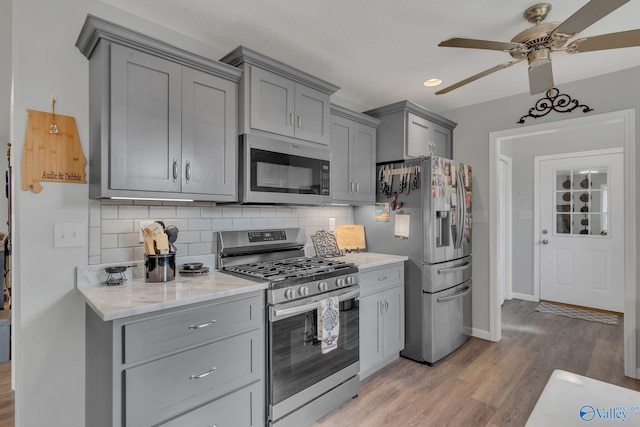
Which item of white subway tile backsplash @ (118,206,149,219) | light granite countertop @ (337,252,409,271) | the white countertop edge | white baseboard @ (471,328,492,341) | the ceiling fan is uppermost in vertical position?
the ceiling fan

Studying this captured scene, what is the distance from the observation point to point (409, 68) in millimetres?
2754

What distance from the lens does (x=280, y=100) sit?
231 centimetres

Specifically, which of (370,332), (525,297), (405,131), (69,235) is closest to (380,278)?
(370,332)

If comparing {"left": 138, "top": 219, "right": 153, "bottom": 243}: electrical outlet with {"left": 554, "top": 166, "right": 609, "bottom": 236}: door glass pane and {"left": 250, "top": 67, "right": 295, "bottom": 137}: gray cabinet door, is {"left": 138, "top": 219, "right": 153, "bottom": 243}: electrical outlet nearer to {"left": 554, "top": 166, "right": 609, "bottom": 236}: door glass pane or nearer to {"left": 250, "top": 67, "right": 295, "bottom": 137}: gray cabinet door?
{"left": 250, "top": 67, "right": 295, "bottom": 137}: gray cabinet door

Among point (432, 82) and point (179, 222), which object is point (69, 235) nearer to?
point (179, 222)

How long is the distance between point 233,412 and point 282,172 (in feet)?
4.88

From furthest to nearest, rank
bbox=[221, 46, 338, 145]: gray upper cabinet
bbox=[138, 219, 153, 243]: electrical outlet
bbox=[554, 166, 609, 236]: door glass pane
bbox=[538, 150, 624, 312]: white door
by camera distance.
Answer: bbox=[554, 166, 609, 236]: door glass pane → bbox=[538, 150, 624, 312]: white door → bbox=[221, 46, 338, 145]: gray upper cabinet → bbox=[138, 219, 153, 243]: electrical outlet

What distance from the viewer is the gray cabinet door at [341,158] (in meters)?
2.88

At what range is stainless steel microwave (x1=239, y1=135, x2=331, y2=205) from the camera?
2156 mm

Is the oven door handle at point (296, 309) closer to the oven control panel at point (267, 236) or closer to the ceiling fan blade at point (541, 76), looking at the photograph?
the oven control panel at point (267, 236)

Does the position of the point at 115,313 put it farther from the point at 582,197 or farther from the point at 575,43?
the point at 582,197

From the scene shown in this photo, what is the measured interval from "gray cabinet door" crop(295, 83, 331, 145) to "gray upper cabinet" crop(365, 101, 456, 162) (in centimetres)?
84

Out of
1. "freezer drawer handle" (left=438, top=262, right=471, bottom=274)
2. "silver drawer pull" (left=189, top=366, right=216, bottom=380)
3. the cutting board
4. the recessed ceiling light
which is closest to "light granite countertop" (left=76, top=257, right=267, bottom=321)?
"silver drawer pull" (left=189, top=366, right=216, bottom=380)

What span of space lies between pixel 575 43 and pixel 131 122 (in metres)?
2.40
